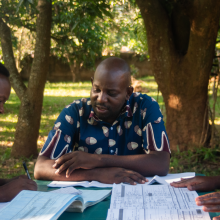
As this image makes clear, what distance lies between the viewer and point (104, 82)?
2.18 meters

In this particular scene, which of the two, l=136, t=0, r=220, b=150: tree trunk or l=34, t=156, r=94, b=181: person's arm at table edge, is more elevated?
l=136, t=0, r=220, b=150: tree trunk

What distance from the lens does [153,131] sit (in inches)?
87.4

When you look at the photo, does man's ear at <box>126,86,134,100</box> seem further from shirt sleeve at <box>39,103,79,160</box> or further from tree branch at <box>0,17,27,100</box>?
tree branch at <box>0,17,27,100</box>

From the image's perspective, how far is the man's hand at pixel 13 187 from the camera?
1.55 m

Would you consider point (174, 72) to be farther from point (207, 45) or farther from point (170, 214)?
point (170, 214)

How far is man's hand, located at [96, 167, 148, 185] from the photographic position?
1814mm

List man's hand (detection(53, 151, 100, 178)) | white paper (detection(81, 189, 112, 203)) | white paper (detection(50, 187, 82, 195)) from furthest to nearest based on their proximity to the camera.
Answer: man's hand (detection(53, 151, 100, 178)) → white paper (detection(50, 187, 82, 195)) → white paper (detection(81, 189, 112, 203))

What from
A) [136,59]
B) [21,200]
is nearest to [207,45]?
[21,200]

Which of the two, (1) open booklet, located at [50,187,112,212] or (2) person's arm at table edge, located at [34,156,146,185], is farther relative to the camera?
→ (2) person's arm at table edge, located at [34,156,146,185]

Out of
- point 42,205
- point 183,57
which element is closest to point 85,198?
point 42,205

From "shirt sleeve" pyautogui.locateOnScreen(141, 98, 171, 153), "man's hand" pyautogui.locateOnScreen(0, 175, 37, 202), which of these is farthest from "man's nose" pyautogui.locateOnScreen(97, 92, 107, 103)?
"man's hand" pyautogui.locateOnScreen(0, 175, 37, 202)

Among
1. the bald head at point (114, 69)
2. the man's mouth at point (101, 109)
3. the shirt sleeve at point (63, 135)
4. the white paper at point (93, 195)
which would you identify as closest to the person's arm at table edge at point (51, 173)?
the shirt sleeve at point (63, 135)

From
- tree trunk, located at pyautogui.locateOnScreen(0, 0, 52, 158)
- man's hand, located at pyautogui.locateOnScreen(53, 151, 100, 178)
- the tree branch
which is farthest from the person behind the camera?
Answer: the tree branch

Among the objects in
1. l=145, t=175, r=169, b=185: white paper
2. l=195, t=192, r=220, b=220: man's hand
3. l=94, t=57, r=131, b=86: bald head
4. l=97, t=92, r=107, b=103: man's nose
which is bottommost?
l=145, t=175, r=169, b=185: white paper
